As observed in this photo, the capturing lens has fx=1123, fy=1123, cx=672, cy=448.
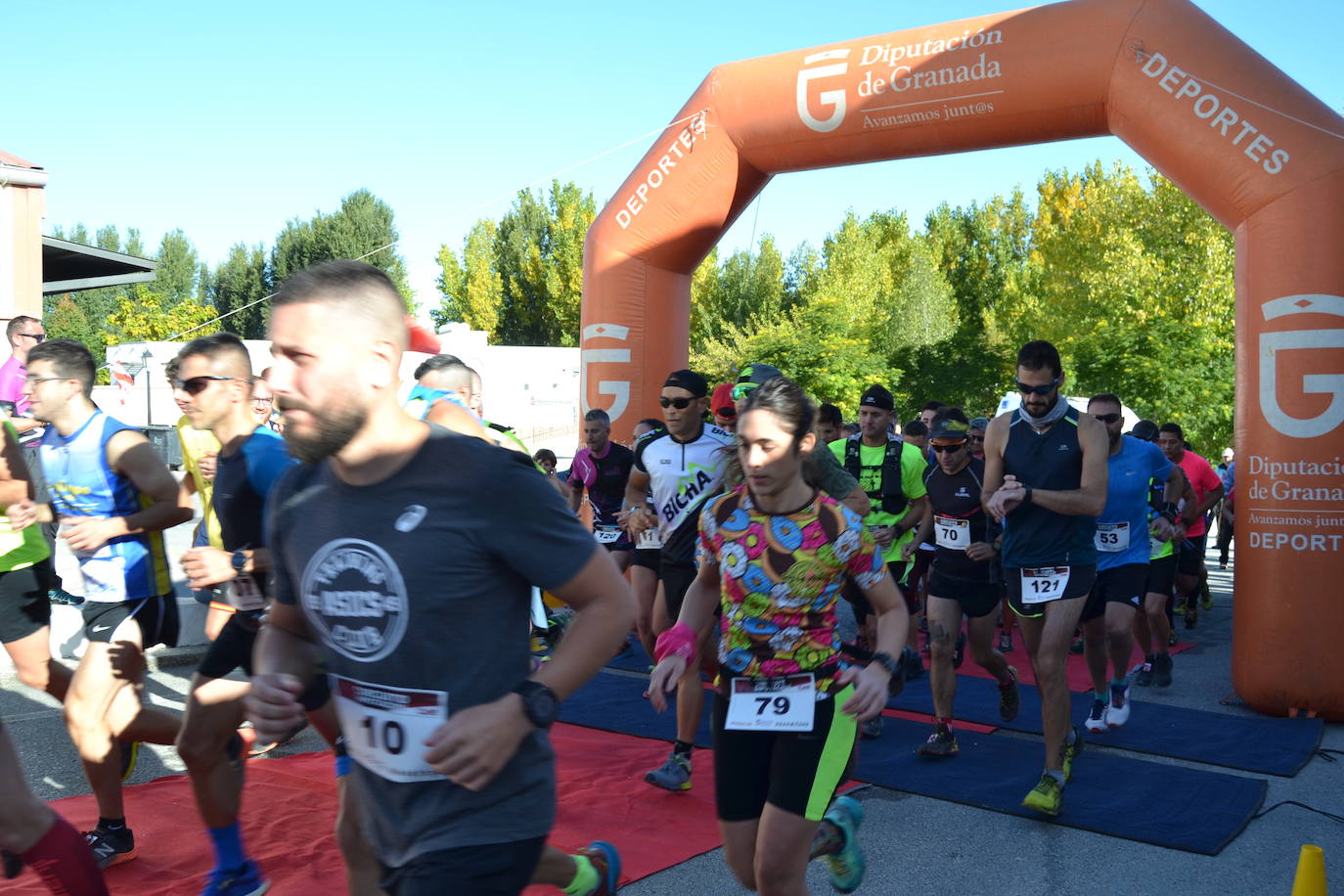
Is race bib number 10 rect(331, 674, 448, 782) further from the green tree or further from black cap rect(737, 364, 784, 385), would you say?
the green tree

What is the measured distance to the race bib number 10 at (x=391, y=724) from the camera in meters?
1.95

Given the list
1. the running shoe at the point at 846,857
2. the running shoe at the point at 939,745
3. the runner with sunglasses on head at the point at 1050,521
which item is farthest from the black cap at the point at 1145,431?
the running shoe at the point at 846,857

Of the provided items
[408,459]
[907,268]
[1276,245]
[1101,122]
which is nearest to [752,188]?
[1101,122]

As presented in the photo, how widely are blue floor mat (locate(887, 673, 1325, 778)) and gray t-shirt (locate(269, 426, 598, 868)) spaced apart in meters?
5.33

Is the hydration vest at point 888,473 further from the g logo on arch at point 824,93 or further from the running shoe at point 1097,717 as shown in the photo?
the g logo on arch at point 824,93

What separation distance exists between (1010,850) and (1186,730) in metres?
2.69

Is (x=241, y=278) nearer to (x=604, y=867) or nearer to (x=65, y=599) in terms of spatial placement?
(x=65, y=599)

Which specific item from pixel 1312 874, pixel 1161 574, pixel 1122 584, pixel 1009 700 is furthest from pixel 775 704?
pixel 1161 574

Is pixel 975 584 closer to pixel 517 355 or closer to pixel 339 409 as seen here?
pixel 339 409

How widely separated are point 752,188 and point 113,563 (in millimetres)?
7399

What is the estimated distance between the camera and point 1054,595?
5188mm

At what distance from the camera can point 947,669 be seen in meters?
6.02

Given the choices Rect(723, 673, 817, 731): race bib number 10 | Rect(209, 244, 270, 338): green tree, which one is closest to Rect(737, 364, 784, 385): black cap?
Rect(723, 673, 817, 731): race bib number 10

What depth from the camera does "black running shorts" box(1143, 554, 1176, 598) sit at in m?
8.39
